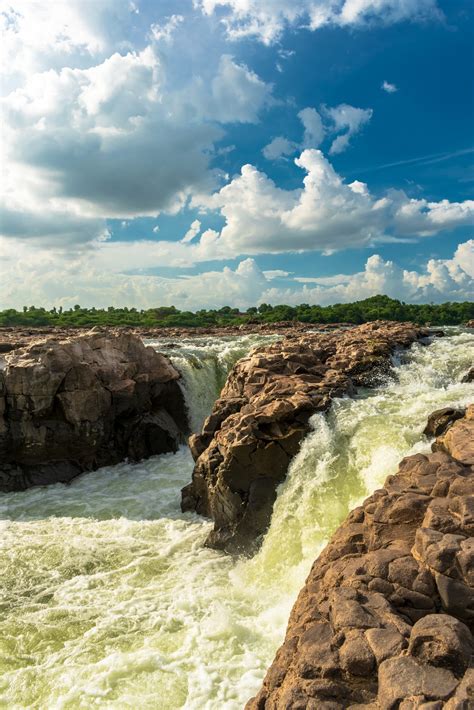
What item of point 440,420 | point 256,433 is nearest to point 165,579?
point 256,433

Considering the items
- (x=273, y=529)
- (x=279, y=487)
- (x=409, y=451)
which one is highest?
(x=409, y=451)

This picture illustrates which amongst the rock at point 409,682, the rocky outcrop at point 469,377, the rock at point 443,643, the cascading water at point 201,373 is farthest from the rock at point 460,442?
the cascading water at point 201,373

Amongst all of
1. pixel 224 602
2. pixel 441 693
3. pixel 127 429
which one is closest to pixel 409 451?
pixel 224 602

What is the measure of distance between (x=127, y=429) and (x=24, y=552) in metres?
8.49

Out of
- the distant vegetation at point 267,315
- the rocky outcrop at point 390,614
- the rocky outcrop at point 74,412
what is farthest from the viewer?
the distant vegetation at point 267,315

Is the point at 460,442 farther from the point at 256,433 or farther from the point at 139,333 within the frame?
the point at 139,333

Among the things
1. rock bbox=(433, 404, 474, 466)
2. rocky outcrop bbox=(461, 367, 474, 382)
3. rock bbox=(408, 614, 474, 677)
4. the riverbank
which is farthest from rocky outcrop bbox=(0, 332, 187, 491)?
rock bbox=(408, 614, 474, 677)

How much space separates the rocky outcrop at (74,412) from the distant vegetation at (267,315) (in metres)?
42.5

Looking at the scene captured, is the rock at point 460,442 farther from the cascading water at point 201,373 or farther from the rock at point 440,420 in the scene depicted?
the cascading water at point 201,373

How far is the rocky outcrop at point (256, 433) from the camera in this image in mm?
12367

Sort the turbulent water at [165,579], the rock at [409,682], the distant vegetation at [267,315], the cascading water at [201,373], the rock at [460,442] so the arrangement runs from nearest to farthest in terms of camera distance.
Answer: the rock at [409,682] < the turbulent water at [165,579] < the rock at [460,442] < the cascading water at [201,373] < the distant vegetation at [267,315]

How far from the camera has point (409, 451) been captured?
10.8 m

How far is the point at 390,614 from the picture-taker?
17.8ft

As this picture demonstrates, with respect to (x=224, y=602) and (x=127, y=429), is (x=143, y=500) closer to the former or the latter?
(x=127, y=429)
